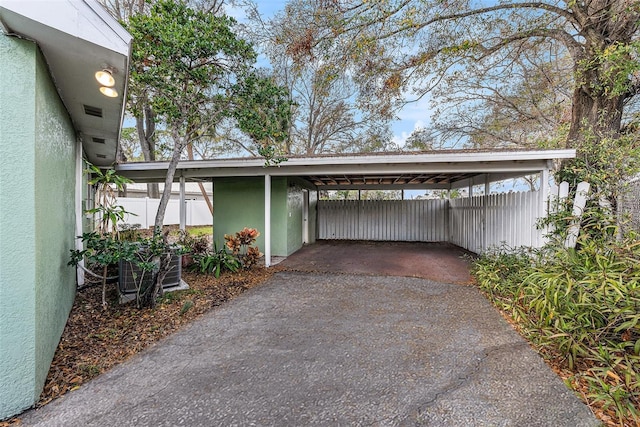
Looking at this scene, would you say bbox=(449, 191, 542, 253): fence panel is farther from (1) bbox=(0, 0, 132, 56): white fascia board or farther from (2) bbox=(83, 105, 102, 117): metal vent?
(2) bbox=(83, 105, 102, 117): metal vent

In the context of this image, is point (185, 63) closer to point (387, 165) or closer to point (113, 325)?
point (113, 325)

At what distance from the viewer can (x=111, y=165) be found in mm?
7082

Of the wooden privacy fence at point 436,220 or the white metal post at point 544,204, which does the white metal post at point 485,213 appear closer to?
the wooden privacy fence at point 436,220

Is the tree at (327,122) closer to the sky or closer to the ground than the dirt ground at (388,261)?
closer to the sky

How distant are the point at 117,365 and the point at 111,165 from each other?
6039mm

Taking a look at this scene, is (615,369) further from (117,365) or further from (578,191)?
(117,365)

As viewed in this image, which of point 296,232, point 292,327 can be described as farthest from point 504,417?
point 296,232

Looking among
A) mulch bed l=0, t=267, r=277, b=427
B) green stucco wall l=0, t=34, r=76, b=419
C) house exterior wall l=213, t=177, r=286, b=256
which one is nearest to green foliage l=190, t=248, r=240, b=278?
mulch bed l=0, t=267, r=277, b=427

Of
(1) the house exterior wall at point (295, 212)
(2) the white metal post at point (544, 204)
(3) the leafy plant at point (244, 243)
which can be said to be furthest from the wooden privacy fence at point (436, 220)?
(3) the leafy plant at point (244, 243)

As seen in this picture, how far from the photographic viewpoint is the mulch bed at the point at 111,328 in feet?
8.46

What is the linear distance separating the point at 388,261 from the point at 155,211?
14268 mm

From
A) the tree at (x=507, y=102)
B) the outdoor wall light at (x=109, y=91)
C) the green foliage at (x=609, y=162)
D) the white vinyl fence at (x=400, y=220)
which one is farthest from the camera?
the white vinyl fence at (x=400, y=220)

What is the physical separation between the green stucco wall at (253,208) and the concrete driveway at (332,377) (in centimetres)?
406

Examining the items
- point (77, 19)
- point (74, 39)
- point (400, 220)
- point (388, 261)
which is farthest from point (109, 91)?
point (400, 220)
